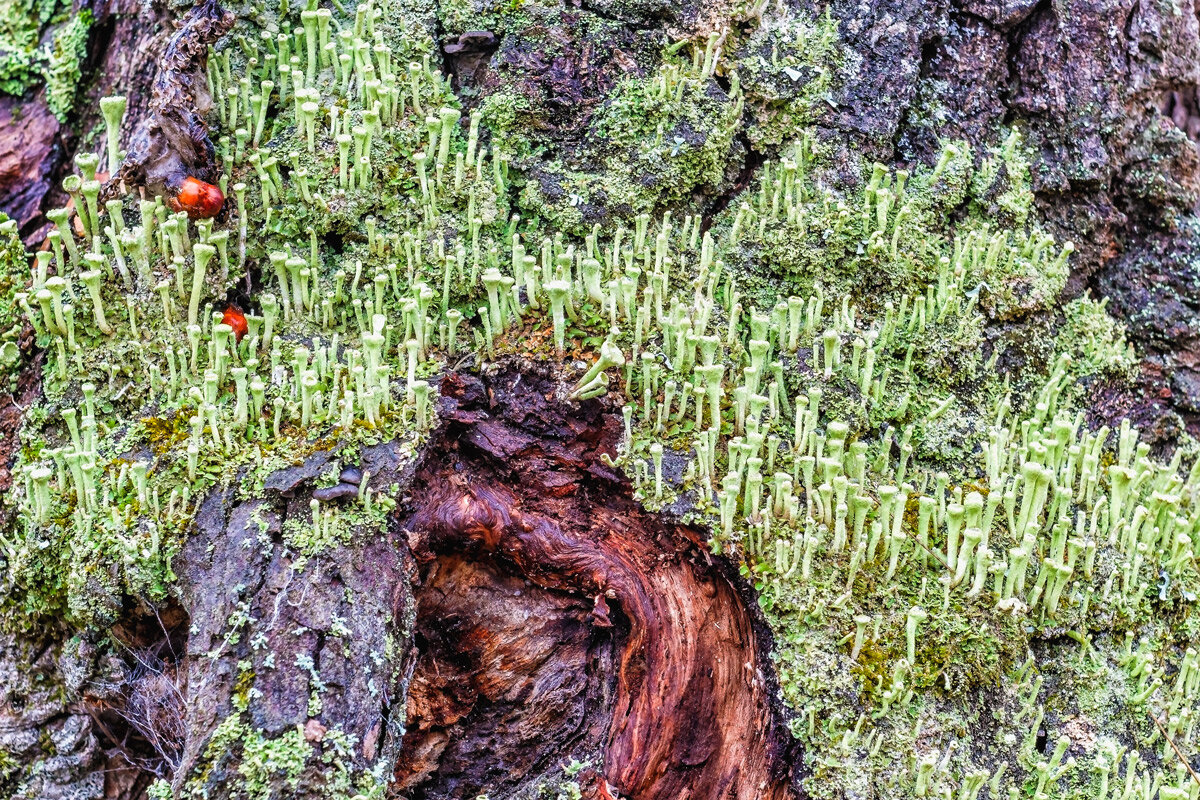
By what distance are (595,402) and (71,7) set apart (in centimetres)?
282

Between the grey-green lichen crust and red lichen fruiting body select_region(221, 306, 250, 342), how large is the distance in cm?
6

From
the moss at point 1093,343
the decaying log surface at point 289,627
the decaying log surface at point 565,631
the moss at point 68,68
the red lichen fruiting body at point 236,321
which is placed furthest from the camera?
the moss at point 68,68

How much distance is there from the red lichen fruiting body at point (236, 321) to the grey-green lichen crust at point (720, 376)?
2.4 inches

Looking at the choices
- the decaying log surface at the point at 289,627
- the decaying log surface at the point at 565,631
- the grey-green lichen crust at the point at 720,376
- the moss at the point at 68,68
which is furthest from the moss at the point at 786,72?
the moss at the point at 68,68

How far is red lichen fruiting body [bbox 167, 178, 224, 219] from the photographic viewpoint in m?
2.93

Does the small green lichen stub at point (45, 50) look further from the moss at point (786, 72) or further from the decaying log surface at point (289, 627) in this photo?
the moss at point (786, 72)

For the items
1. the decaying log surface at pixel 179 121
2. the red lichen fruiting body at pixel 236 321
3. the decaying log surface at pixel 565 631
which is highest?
the decaying log surface at pixel 179 121

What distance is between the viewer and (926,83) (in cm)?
339

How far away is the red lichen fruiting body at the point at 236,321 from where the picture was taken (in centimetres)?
284

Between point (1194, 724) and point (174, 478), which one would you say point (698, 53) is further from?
point (1194, 724)

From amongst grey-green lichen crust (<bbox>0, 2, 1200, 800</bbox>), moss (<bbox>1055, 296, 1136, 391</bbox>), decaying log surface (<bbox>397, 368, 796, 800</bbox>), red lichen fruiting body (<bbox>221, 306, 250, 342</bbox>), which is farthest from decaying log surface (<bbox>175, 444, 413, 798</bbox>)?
moss (<bbox>1055, 296, 1136, 391</bbox>)

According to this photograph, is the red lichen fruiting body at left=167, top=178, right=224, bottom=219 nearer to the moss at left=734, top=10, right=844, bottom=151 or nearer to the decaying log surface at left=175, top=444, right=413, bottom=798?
the decaying log surface at left=175, top=444, right=413, bottom=798

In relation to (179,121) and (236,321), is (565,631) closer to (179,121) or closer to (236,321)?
(236,321)

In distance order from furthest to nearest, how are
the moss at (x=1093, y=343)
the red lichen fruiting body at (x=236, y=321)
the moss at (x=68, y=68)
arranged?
the moss at (x=68, y=68)
the moss at (x=1093, y=343)
the red lichen fruiting body at (x=236, y=321)
